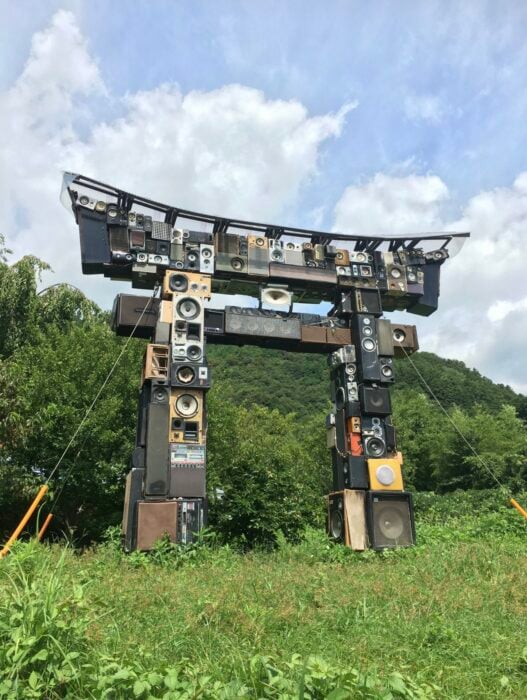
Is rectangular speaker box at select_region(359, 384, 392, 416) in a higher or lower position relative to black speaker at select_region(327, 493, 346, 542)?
higher

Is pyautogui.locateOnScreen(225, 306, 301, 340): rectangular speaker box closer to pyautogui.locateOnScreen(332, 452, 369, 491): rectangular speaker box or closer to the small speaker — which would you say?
pyautogui.locateOnScreen(332, 452, 369, 491): rectangular speaker box

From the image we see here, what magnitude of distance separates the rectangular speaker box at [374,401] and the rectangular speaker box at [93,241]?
18.3 feet

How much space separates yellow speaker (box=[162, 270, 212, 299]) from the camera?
10.3m

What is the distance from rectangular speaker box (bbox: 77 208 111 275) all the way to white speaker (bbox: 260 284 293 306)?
10.3 feet

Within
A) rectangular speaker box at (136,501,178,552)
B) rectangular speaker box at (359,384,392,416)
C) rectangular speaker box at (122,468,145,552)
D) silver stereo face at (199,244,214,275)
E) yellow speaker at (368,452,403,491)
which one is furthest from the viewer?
silver stereo face at (199,244,214,275)

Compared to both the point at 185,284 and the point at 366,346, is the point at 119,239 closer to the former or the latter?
the point at 185,284

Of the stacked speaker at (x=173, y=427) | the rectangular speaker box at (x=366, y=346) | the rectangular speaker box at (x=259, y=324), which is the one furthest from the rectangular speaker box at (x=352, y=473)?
the stacked speaker at (x=173, y=427)

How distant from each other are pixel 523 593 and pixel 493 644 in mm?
1683

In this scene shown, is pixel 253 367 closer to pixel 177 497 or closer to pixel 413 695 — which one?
pixel 177 497

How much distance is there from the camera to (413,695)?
9.67 ft

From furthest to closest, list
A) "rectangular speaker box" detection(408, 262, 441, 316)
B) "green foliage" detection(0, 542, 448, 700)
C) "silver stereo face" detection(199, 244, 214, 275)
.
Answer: "rectangular speaker box" detection(408, 262, 441, 316), "silver stereo face" detection(199, 244, 214, 275), "green foliage" detection(0, 542, 448, 700)

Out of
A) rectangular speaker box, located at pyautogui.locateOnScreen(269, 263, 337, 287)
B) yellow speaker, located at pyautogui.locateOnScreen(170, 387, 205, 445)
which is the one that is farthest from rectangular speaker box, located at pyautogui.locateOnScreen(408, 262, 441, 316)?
yellow speaker, located at pyautogui.locateOnScreen(170, 387, 205, 445)

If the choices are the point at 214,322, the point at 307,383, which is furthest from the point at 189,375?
the point at 307,383

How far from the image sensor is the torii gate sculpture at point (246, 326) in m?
9.25
